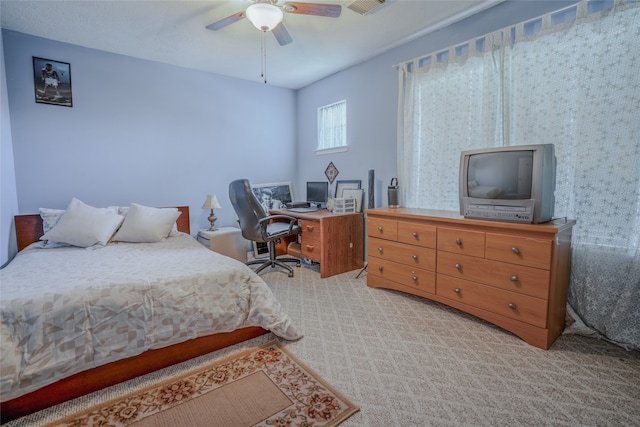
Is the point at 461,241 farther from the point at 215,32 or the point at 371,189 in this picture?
the point at 215,32

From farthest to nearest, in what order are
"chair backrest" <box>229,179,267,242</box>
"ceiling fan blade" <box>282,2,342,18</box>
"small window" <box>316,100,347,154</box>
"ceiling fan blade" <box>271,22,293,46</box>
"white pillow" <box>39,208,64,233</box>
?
"small window" <box>316,100,347,154</box> < "chair backrest" <box>229,179,267,242</box> < "white pillow" <box>39,208,64,233</box> < "ceiling fan blade" <box>271,22,293,46</box> < "ceiling fan blade" <box>282,2,342,18</box>

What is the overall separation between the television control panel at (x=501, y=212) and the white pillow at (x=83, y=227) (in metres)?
3.10

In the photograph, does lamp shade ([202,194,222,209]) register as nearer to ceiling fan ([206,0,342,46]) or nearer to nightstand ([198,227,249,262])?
nightstand ([198,227,249,262])

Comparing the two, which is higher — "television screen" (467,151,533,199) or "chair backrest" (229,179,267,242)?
"television screen" (467,151,533,199)

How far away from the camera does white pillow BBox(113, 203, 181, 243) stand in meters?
2.81

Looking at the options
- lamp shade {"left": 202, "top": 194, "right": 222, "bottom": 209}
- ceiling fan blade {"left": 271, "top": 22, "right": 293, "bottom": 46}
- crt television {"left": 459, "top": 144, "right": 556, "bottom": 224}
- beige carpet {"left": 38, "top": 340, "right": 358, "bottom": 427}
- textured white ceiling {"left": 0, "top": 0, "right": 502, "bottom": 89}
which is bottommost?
beige carpet {"left": 38, "top": 340, "right": 358, "bottom": 427}

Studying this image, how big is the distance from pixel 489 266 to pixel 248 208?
2291 mm

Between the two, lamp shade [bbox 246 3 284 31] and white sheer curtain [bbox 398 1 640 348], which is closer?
white sheer curtain [bbox 398 1 640 348]

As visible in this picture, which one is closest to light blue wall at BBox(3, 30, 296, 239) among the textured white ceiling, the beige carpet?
the textured white ceiling

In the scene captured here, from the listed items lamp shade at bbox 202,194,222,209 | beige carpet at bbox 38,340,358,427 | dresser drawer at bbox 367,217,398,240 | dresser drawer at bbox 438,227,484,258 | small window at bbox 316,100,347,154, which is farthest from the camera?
small window at bbox 316,100,347,154

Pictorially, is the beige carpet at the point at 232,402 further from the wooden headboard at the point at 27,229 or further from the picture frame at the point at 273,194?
the picture frame at the point at 273,194

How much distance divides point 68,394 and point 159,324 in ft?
1.62

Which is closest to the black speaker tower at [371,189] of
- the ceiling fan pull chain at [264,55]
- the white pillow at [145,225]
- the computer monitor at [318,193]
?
the computer monitor at [318,193]

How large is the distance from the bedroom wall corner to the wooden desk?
2556 millimetres
